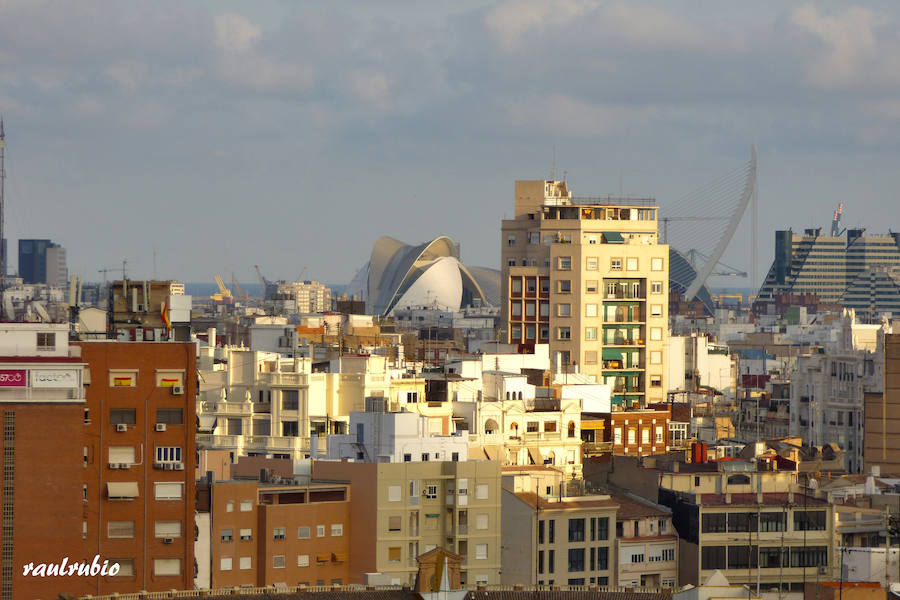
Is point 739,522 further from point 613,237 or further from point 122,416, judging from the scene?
point 613,237

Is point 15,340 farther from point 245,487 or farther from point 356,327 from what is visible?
point 356,327

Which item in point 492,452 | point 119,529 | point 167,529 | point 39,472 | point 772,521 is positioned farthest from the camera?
point 492,452

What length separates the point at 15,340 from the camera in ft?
171

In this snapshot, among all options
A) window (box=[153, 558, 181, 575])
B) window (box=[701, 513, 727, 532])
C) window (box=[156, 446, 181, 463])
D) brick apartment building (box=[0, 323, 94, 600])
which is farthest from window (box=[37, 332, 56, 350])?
window (box=[701, 513, 727, 532])

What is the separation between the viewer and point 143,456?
173 feet

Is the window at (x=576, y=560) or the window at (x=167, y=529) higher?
the window at (x=167, y=529)

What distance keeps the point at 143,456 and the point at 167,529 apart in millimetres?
1885

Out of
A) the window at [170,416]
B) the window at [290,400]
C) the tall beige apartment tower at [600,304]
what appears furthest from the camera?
the tall beige apartment tower at [600,304]

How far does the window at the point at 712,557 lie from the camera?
203 ft

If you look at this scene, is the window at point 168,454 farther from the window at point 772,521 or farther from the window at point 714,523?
the window at point 772,521

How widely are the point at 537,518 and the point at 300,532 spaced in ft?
22.9

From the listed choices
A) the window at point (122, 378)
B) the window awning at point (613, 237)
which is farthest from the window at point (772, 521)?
the window awning at point (613, 237)

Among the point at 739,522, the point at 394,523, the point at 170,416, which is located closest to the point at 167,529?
the point at 170,416

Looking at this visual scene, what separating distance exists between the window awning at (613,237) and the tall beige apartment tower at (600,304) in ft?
0.16
